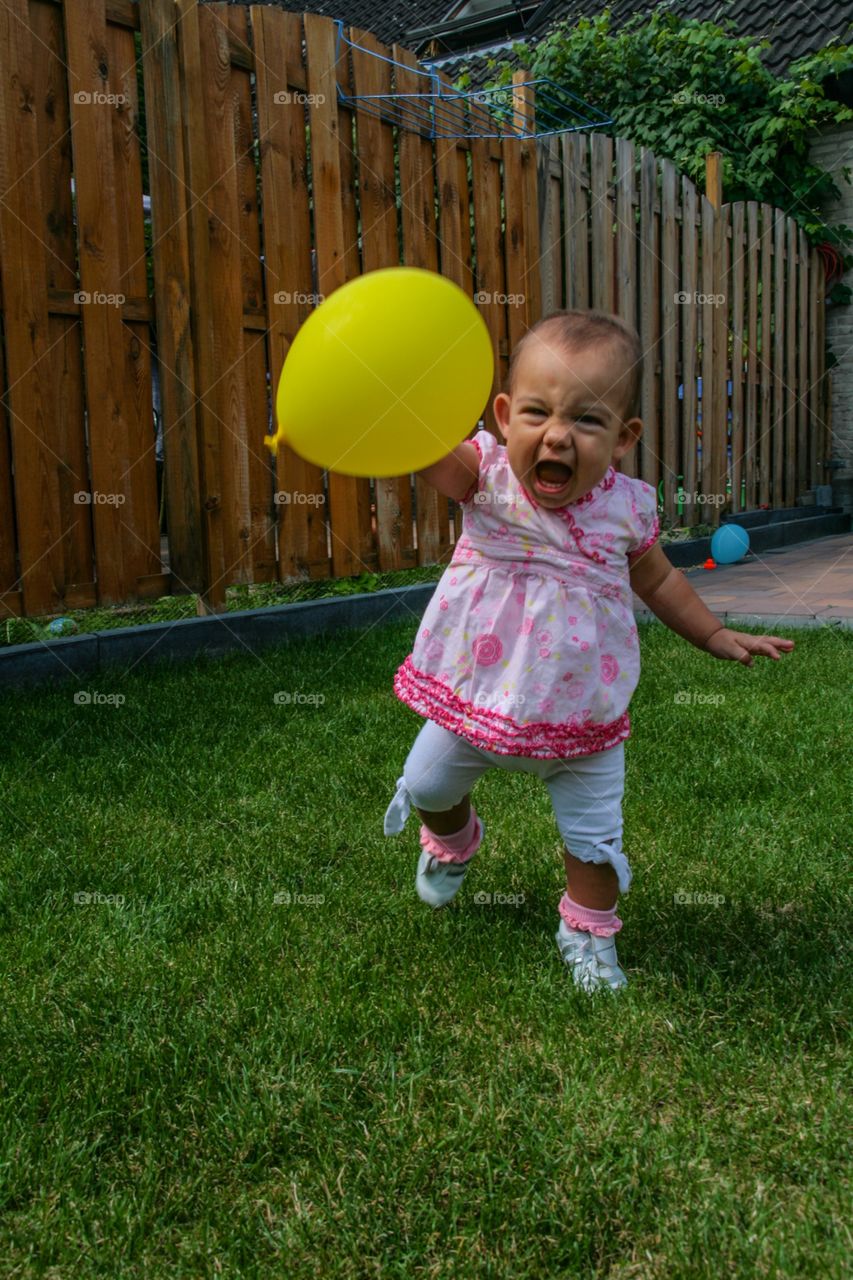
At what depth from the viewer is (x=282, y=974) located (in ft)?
6.26

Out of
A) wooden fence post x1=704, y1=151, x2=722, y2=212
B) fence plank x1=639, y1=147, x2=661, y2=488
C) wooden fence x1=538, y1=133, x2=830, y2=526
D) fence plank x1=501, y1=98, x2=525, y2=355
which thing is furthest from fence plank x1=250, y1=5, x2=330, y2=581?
wooden fence post x1=704, y1=151, x2=722, y2=212

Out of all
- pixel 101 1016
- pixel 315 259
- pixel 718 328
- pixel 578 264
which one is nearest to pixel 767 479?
pixel 718 328

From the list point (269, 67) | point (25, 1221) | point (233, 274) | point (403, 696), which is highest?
point (269, 67)

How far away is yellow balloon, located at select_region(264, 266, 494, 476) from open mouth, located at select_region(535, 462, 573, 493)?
180 millimetres

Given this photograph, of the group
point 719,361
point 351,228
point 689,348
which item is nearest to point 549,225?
point 351,228

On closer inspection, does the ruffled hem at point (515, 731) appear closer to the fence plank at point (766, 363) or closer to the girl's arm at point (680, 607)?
the girl's arm at point (680, 607)

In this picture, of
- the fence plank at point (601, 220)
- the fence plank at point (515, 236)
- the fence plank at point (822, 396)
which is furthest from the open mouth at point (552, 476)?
the fence plank at point (822, 396)

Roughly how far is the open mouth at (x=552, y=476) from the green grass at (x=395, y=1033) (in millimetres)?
831

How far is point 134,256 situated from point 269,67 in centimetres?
113

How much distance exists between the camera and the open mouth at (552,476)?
186cm

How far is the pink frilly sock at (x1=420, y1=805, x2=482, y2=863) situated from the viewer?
7.22 ft

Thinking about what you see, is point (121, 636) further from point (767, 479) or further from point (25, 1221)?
point (767, 479)

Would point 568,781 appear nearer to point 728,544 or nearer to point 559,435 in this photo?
point 559,435

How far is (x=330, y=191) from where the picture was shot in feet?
16.0
